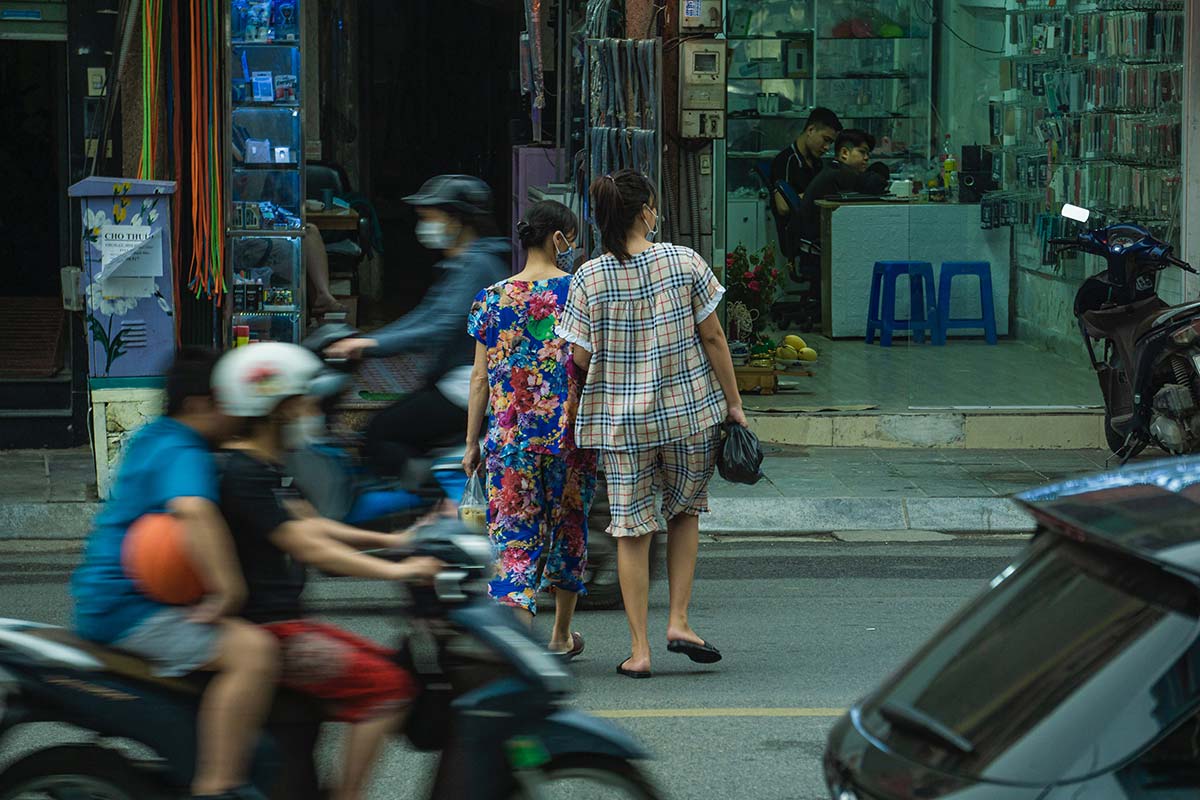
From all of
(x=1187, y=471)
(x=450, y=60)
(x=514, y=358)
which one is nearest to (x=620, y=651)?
(x=514, y=358)

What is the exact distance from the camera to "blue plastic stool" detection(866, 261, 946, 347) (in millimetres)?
12211

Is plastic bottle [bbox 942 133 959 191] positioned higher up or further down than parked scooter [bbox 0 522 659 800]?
higher up

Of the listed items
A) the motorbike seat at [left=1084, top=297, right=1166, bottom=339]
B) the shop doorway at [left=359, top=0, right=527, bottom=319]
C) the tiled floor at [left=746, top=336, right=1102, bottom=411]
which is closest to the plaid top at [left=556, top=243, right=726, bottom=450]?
the motorbike seat at [left=1084, top=297, right=1166, bottom=339]

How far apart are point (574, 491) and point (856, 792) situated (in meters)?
3.92

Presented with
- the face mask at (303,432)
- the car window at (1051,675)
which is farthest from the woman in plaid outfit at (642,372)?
the car window at (1051,675)

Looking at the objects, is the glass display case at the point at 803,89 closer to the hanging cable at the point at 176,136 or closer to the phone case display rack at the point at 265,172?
the phone case display rack at the point at 265,172

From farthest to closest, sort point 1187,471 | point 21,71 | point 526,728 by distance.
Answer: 1. point 21,71
2. point 526,728
3. point 1187,471

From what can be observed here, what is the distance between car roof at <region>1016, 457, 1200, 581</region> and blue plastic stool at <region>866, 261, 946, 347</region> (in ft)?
30.0

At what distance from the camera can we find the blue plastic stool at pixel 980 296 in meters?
12.2

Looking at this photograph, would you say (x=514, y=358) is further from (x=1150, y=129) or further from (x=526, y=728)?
(x=1150, y=129)

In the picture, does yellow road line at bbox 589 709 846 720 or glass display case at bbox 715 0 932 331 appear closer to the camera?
yellow road line at bbox 589 709 846 720

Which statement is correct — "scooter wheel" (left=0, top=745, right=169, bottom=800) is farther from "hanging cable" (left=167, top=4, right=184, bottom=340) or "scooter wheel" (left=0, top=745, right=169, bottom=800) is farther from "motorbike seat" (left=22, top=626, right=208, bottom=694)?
"hanging cable" (left=167, top=4, right=184, bottom=340)

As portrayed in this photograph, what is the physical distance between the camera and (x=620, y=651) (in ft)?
22.8

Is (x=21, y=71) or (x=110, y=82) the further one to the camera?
(x=21, y=71)
